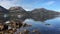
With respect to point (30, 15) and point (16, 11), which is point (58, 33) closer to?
point (30, 15)

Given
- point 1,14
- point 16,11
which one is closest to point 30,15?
point 16,11

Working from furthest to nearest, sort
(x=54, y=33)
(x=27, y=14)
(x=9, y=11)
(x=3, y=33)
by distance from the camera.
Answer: (x=9, y=11), (x=27, y=14), (x=54, y=33), (x=3, y=33)

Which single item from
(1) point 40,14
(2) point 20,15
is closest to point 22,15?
(2) point 20,15

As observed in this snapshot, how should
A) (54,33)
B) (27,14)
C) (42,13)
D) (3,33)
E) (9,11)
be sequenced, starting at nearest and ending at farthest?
(3,33), (54,33), (27,14), (9,11), (42,13)

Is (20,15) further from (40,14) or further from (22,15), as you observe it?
(40,14)

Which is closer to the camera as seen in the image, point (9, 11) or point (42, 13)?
point (9, 11)

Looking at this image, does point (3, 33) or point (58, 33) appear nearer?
point (3, 33)

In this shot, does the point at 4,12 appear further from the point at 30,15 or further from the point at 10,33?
the point at 10,33

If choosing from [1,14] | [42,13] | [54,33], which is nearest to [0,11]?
[1,14]

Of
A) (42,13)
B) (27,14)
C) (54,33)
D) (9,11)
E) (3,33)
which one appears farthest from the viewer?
(42,13)
